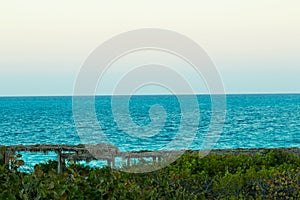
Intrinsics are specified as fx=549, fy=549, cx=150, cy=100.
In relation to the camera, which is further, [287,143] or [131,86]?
[287,143]

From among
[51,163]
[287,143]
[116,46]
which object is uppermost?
[116,46]

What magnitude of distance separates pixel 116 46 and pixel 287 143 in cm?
5766

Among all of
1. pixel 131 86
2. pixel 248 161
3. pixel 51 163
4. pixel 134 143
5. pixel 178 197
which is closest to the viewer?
pixel 178 197

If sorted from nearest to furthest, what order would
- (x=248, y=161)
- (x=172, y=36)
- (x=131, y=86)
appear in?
1. (x=131, y=86)
2. (x=172, y=36)
3. (x=248, y=161)

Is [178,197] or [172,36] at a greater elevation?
[172,36]

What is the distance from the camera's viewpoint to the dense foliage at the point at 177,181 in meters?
3.82

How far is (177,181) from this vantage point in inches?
265

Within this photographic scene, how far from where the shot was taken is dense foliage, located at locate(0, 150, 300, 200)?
12.5ft

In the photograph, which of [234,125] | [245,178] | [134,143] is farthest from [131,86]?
[234,125]

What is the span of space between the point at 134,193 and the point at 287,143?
62312 millimetres

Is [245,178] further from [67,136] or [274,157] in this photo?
[67,136]

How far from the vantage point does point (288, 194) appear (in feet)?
29.0

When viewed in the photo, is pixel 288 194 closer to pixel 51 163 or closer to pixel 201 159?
pixel 201 159

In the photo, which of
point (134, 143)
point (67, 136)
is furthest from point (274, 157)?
point (67, 136)
